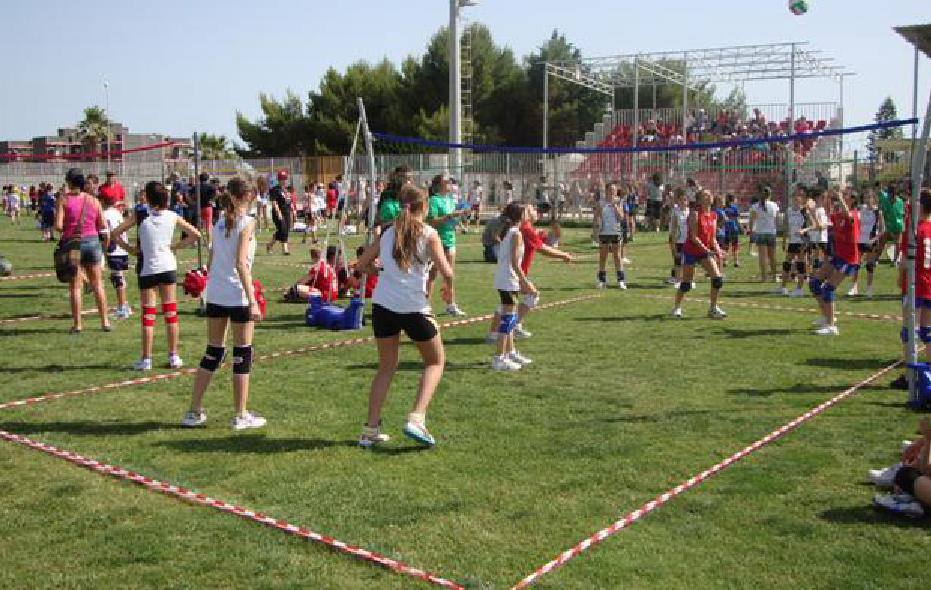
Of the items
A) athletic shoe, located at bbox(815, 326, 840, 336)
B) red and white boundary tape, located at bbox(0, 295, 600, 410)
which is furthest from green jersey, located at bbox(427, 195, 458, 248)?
athletic shoe, located at bbox(815, 326, 840, 336)

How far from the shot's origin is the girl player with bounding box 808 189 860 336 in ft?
40.2

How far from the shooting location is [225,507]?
230 inches

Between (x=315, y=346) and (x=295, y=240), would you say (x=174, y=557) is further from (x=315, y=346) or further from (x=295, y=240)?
(x=295, y=240)

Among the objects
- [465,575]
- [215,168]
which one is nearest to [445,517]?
[465,575]

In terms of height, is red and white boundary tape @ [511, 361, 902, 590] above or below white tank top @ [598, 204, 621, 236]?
below

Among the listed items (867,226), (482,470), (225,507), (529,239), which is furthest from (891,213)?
(225,507)

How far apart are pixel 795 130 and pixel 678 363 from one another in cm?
2995

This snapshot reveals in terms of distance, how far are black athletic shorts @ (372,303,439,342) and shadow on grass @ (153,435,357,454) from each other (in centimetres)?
103

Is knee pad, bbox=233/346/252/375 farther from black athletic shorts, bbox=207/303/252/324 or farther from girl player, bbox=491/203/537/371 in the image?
girl player, bbox=491/203/537/371

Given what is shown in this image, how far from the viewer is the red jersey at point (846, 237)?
12.4 m

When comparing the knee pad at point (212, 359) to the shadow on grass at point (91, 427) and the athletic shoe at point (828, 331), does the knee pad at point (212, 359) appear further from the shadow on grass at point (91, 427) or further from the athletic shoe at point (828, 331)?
Answer: the athletic shoe at point (828, 331)

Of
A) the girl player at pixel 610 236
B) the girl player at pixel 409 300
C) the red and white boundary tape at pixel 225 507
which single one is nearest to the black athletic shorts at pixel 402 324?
the girl player at pixel 409 300

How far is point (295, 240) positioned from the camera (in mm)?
29078

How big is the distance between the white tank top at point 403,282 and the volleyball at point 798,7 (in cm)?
2755
